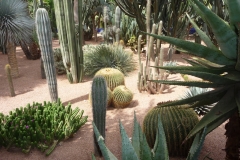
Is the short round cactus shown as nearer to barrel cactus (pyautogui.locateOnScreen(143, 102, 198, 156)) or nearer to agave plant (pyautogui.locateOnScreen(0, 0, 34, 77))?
barrel cactus (pyautogui.locateOnScreen(143, 102, 198, 156))

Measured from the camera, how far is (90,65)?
769 centimetres

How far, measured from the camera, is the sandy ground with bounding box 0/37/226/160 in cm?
354

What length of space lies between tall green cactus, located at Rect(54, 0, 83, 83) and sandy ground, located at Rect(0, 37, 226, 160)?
38cm

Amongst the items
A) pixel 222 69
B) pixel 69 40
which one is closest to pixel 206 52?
pixel 222 69

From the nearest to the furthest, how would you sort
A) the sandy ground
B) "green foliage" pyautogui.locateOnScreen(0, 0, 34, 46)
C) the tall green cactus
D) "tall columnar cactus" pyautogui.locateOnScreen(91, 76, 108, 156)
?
"tall columnar cactus" pyautogui.locateOnScreen(91, 76, 108, 156), the sandy ground, the tall green cactus, "green foliage" pyautogui.locateOnScreen(0, 0, 34, 46)

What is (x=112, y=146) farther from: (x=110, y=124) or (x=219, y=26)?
(x=219, y=26)

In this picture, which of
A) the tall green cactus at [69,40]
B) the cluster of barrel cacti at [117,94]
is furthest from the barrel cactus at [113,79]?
the tall green cactus at [69,40]

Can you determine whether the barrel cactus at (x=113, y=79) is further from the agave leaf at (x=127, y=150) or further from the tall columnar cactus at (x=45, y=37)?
the agave leaf at (x=127, y=150)

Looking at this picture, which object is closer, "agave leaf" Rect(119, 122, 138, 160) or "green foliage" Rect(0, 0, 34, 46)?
"agave leaf" Rect(119, 122, 138, 160)

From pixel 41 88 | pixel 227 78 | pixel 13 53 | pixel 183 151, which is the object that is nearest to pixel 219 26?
pixel 227 78

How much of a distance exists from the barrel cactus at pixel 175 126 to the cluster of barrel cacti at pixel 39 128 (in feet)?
4.56

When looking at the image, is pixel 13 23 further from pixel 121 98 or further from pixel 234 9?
pixel 234 9

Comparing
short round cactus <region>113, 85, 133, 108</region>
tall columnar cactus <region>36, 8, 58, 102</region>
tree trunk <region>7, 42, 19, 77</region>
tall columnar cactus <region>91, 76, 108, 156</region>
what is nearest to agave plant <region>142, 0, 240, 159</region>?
tall columnar cactus <region>91, 76, 108, 156</region>

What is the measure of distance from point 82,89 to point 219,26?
5.15 metres
